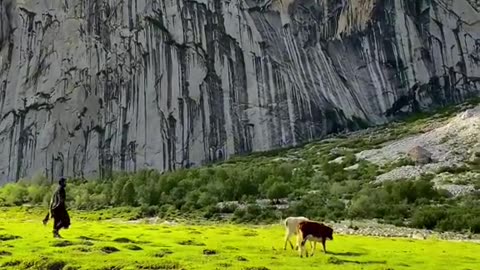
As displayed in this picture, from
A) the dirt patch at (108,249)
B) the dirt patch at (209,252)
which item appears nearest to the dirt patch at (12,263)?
the dirt patch at (108,249)

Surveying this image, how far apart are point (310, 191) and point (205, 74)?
43.8 meters

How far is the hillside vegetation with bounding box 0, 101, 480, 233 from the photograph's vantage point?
172 feet

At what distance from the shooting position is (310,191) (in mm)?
64562

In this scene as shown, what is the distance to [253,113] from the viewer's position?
10200 centimetres

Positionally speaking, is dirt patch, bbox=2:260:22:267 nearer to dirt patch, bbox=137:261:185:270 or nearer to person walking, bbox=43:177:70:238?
dirt patch, bbox=137:261:185:270

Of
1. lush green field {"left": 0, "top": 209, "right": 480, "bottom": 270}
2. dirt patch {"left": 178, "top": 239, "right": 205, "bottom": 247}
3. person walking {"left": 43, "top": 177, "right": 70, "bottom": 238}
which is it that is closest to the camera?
lush green field {"left": 0, "top": 209, "right": 480, "bottom": 270}

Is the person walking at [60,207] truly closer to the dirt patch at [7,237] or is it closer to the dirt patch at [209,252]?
the dirt patch at [7,237]

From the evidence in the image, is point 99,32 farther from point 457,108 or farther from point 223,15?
point 457,108

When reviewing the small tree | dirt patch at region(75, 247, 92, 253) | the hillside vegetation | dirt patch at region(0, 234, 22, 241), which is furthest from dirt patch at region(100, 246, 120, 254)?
the small tree

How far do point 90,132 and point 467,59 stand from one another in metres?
65.9

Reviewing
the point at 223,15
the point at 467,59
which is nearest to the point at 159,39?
the point at 223,15

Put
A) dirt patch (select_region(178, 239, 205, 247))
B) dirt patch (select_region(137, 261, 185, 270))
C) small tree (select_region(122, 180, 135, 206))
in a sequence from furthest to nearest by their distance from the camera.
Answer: small tree (select_region(122, 180, 135, 206)) < dirt patch (select_region(178, 239, 205, 247)) < dirt patch (select_region(137, 261, 185, 270))

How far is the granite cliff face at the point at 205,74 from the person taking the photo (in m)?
101

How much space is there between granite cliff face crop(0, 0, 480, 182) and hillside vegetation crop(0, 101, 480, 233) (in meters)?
9.63
